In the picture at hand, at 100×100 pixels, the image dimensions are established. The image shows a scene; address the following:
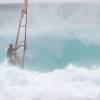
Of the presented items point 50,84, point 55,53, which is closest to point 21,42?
point 55,53

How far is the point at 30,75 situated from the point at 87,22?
136 cm

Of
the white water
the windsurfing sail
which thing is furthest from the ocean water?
the windsurfing sail

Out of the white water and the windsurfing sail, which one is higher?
the windsurfing sail

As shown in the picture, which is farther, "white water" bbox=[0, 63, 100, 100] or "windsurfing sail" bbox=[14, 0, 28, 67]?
"windsurfing sail" bbox=[14, 0, 28, 67]

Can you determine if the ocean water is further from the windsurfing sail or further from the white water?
the windsurfing sail

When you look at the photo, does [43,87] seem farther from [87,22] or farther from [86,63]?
[87,22]

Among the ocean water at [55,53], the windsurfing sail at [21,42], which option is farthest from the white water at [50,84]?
the windsurfing sail at [21,42]

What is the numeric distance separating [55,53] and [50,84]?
0.98 metres

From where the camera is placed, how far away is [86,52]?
5.54m

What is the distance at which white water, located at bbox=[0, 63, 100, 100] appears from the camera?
4.34 meters

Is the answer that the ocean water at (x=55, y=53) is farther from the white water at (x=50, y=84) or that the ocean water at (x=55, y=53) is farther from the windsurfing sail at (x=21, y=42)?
the windsurfing sail at (x=21, y=42)

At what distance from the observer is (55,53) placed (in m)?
5.61

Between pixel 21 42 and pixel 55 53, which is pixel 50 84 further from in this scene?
pixel 55 53

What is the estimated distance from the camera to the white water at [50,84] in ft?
14.2
